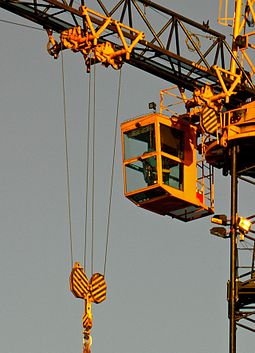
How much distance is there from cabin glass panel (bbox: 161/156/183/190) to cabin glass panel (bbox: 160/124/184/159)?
0.49m

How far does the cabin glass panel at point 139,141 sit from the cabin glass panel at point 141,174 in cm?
45

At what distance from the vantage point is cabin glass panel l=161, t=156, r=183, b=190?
83250 millimetres

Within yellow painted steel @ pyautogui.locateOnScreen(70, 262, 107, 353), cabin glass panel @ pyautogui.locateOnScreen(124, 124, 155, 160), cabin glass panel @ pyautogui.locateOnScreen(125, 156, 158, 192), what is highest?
cabin glass panel @ pyautogui.locateOnScreen(124, 124, 155, 160)

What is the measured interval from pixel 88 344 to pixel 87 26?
14135 mm

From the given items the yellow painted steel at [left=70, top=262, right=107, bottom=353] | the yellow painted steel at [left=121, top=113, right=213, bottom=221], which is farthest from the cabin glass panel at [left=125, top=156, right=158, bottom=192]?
the yellow painted steel at [left=70, top=262, right=107, bottom=353]

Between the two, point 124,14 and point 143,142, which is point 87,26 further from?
point 143,142

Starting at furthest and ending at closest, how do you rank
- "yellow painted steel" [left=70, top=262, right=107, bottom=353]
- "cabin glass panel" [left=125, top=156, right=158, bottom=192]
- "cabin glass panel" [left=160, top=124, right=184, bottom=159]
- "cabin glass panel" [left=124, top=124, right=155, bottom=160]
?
1. "cabin glass panel" [left=160, top=124, right=184, bottom=159]
2. "cabin glass panel" [left=124, top=124, right=155, bottom=160]
3. "cabin glass panel" [left=125, top=156, right=158, bottom=192]
4. "yellow painted steel" [left=70, top=262, right=107, bottom=353]

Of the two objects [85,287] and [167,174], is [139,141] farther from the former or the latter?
[85,287]

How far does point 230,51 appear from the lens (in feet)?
274

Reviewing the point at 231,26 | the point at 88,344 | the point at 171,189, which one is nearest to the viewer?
the point at 88,344

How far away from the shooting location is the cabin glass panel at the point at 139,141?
84.0 metres

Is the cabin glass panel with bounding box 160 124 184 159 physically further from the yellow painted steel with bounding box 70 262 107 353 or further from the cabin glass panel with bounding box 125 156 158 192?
the yellow painted steel with bounding box 70 262 107 353

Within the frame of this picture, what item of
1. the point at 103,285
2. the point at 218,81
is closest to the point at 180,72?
the point at 218,81

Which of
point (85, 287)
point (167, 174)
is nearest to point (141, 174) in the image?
point (167, 174)
